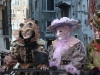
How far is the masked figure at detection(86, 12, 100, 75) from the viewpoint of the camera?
5199 mm

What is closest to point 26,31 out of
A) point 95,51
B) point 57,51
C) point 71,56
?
point 57,51

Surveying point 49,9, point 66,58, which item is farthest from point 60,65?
point 49,9

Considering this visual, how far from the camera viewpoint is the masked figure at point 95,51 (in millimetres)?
5199

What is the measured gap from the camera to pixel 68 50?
17.2 ft

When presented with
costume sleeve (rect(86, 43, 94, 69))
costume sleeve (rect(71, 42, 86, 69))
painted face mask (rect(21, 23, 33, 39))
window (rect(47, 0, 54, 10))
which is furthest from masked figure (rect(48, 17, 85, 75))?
window (rect(47, 0, 54, 10))

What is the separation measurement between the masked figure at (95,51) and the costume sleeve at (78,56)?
0.15 meters

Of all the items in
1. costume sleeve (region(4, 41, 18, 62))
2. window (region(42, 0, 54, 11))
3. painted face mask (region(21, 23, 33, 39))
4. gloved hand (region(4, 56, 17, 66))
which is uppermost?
window (region(42, 0, 54, 11))

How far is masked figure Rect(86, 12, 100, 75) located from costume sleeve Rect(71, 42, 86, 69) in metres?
0.15

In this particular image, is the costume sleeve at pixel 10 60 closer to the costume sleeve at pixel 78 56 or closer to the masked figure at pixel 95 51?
the costume sleeve at pixel 78 56

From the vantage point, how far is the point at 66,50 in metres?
5.25

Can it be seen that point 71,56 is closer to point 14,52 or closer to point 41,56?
point 41,56

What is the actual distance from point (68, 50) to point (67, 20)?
40cm

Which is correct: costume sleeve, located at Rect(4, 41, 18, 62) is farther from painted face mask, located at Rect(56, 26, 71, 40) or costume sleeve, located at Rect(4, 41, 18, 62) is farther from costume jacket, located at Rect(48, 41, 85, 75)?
painted face mask, located at Rect(56, 26, 71, 40)

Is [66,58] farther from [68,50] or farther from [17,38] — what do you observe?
[17,38]
